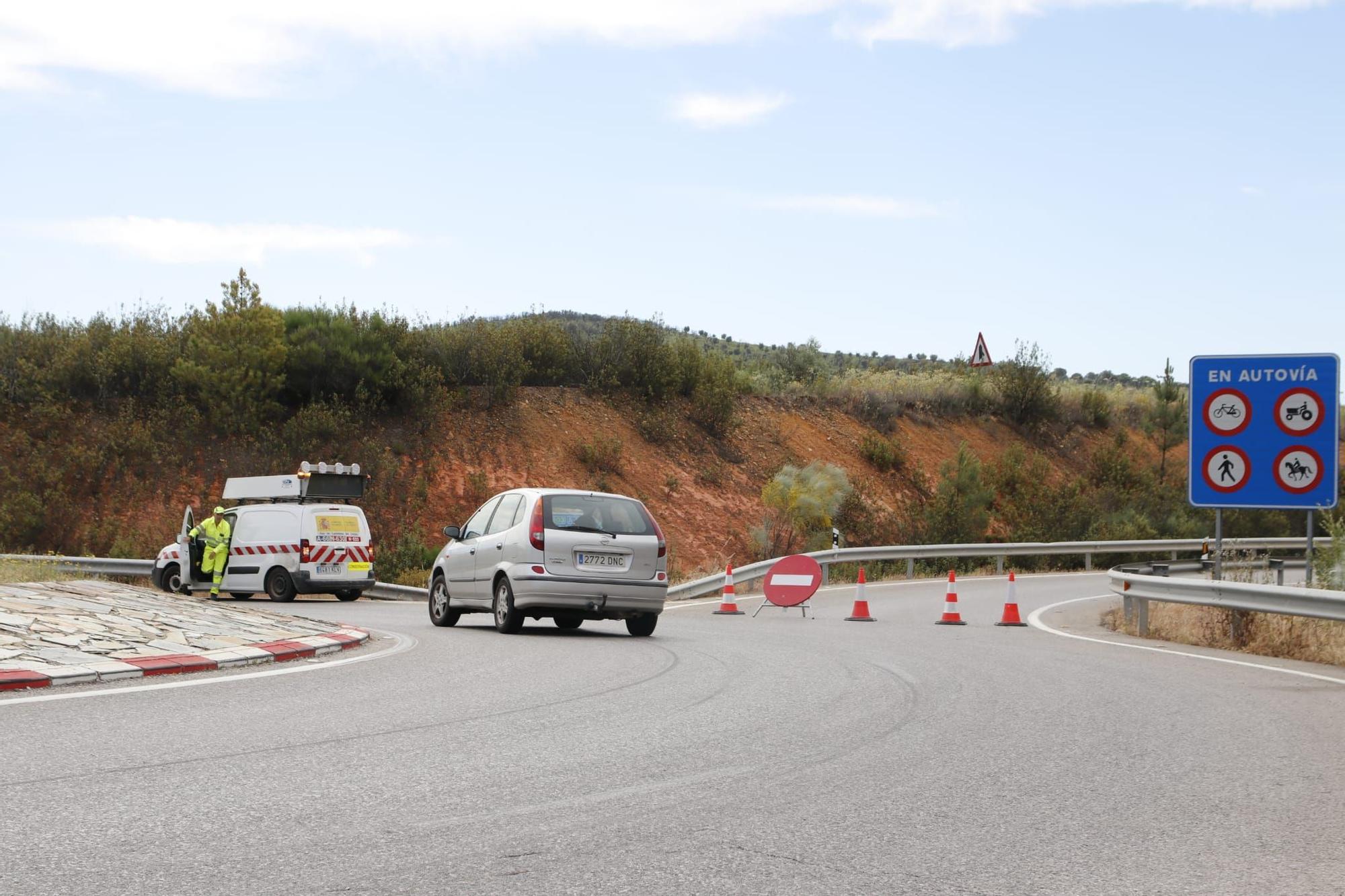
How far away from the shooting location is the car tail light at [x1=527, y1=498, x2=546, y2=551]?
15.7m

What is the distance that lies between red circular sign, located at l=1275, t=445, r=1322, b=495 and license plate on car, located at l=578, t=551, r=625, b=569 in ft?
24.9

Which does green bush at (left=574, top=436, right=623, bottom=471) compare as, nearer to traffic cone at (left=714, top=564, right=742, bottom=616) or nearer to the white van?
the white van

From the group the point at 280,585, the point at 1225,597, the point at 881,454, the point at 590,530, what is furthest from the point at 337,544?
the point at 881,454

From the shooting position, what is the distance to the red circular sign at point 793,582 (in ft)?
67.8

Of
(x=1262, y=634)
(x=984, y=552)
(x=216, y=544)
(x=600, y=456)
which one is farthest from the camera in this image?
(x=600, y=456)

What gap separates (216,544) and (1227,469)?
17610 mm

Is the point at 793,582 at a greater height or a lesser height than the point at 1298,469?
lesser

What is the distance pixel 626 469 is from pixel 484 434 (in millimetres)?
4561

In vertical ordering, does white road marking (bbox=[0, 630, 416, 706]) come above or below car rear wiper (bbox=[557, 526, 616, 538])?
below

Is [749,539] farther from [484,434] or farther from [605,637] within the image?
[605,637]

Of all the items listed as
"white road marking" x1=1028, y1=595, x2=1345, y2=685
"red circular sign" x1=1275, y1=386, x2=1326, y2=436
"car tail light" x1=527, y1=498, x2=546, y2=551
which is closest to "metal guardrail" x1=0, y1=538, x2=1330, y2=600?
"white road marking" x1=1028, y1=595, x2=1345, y2=685

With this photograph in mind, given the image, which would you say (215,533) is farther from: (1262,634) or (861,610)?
(1262,634)

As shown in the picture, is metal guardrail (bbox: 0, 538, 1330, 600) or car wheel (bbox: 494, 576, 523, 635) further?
metal guardrail (bbox: 0, 538, 1330, 600)

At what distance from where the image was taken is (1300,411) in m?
15.8
